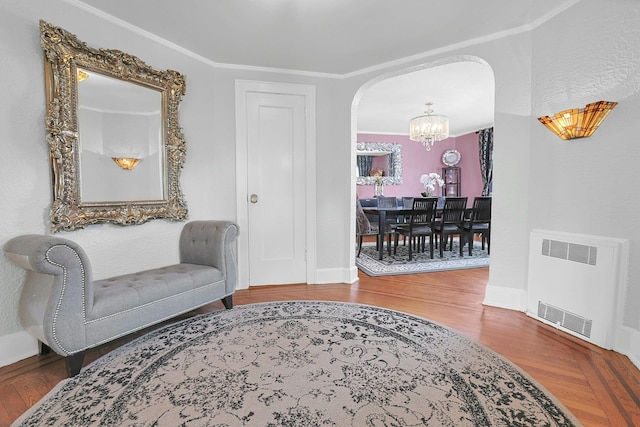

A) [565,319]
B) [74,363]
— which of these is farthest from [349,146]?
[74,363]

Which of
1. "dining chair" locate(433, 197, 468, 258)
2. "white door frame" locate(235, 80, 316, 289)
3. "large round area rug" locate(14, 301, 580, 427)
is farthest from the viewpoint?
"dining chair" locate(433, 197, 468, 258)

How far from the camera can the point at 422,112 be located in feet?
18.6

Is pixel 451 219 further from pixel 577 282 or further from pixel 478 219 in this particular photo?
pixel 577 282

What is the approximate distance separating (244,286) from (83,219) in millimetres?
1602

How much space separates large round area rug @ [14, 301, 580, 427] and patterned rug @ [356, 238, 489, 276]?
5.86 ft

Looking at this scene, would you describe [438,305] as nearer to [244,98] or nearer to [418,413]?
[418,413]

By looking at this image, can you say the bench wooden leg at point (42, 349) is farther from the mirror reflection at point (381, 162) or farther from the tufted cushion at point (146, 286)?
the mirror reflection at point (381, 162)

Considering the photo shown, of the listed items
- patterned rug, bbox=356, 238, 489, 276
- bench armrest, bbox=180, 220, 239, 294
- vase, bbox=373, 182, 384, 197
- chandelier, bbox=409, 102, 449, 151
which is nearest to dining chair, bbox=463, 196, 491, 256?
patterned rug, bbox=356, 238, 489, 276

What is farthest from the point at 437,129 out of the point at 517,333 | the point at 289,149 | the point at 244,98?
the point at 517,333

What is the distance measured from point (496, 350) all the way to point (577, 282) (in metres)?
0.78

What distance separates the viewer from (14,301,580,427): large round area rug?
135cm

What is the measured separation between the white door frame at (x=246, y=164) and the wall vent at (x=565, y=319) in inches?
82.8

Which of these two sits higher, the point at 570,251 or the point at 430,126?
the point at 430,126

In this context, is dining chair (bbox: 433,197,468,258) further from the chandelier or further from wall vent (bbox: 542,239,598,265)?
wall vent (bbox: 542,239,598,265)
